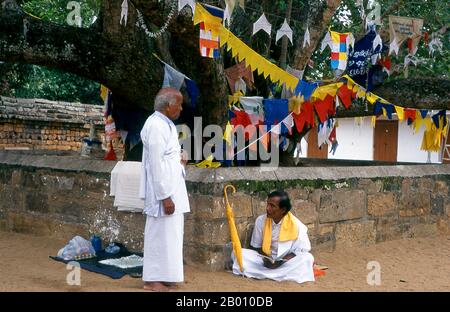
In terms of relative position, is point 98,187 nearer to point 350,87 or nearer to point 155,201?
point 155,201

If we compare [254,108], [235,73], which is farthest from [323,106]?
[235,73]

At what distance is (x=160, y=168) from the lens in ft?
14.0

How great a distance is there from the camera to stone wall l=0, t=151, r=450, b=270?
209 inches

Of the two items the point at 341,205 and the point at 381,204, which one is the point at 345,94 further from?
the point at 341,205

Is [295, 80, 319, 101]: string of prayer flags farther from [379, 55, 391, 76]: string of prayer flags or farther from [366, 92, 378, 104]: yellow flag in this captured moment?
[379, 55, 391, 76]: string of prayer flags

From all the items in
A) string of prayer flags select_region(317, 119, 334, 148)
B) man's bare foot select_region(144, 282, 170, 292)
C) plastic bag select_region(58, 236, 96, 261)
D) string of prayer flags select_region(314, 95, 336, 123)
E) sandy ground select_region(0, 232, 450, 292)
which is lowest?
sandy ground select_region(0, 232, 450, 292)

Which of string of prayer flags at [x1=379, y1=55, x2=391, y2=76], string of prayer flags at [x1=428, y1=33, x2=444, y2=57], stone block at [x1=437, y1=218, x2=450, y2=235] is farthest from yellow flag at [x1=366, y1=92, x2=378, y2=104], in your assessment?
stone block at [x1=437, y1=218, x2=450, y2=235]

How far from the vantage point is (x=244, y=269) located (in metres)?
5.12

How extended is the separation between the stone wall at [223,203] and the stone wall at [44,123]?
447 centimetres

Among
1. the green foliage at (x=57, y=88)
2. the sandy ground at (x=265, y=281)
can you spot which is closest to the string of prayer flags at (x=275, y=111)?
the sandy ground at (x=265, y=281)

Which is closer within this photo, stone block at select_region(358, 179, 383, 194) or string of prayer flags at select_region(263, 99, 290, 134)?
stone block at select_region(358, 179, 383, 194)

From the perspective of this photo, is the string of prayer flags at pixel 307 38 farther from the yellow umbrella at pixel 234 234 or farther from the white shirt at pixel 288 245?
the white shirt at pixel 288 245

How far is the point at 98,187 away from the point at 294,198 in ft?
7.09
